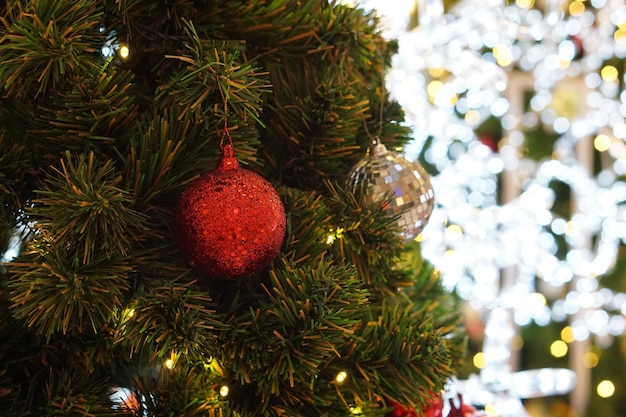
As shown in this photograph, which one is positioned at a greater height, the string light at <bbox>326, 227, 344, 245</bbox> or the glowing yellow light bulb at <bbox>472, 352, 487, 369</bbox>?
the string light at <bbox>326, 227, 344, 245</bbox>

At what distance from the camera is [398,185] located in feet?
1.67

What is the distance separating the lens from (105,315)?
375 mm

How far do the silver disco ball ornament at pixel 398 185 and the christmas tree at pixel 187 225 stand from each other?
0.02m

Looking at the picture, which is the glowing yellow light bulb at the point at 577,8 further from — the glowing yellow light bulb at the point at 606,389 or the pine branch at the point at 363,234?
the pine branch at the point at 363,234

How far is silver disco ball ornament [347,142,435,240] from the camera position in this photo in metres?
0.49

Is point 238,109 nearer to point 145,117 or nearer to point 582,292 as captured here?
point 145,117

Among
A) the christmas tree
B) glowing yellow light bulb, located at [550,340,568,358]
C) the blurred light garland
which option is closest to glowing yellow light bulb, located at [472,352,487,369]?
the blurred light garland

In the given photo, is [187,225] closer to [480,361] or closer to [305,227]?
[305,227]

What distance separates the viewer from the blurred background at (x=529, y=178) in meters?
1.03

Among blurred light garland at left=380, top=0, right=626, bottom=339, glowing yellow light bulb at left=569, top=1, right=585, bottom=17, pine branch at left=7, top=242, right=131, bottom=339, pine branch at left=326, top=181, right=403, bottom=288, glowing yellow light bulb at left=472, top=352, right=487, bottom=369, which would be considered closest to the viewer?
pine branch at left=7, top=242, right=131, bottom=339

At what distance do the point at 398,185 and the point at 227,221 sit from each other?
0.57 ft

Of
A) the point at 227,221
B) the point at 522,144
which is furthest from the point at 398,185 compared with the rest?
the point at 522,144

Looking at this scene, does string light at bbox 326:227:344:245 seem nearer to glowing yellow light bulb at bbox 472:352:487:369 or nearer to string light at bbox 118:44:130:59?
string light at bbox 118:44:130:59

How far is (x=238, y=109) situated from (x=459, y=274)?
0.94m
